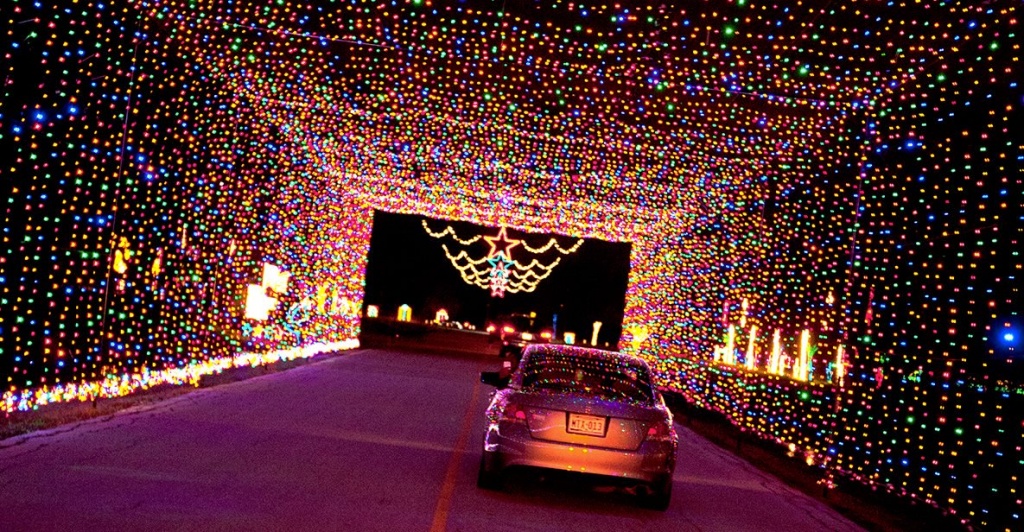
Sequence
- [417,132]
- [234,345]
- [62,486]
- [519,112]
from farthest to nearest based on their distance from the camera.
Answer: [234,345], [417,132], [519,112], [62,486]

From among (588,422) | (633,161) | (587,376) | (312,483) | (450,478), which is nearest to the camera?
(312,483)

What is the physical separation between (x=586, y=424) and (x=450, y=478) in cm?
164

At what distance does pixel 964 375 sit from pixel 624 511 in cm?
377

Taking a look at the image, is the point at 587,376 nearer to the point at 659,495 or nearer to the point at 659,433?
the point at 659,433

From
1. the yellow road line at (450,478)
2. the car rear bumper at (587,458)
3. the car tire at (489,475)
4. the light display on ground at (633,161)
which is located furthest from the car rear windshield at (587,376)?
the light display on ground at (633,161)

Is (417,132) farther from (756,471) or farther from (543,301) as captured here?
(543,301)

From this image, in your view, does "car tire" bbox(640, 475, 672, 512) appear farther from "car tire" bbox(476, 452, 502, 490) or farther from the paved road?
"car tire" bbox(476, 452, 502, 490)

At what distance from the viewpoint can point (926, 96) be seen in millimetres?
10969

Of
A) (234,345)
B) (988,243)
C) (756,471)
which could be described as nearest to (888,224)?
(988,243)

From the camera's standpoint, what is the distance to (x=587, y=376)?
934 centimetres

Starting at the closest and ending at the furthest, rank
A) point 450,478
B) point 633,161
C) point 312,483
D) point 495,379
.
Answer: point 312,483 → point 450,478 → point 495,379 → point 633,161

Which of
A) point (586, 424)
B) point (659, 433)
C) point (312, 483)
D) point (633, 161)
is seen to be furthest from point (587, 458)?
point (633, 161)

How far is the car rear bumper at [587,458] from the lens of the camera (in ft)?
27.4

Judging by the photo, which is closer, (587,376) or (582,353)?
(587,376)
